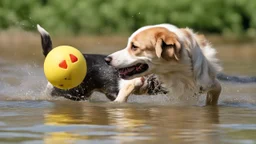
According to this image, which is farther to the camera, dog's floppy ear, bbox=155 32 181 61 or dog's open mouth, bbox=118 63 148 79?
dog's open mouth, bbox=118 63 148 79

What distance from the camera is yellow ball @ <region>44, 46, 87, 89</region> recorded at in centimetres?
789

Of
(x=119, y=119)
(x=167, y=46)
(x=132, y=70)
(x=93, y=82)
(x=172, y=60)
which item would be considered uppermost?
(x=167, y=46)

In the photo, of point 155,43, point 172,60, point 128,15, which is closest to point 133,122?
point 155,43

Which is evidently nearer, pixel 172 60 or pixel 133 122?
pixel 133 122

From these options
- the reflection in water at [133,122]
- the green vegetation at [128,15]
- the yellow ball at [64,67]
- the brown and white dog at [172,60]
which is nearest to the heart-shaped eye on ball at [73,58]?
the yellow ball at [64,67]

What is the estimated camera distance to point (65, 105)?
8.27 m

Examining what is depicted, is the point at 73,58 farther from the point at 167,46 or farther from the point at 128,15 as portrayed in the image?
the point at 128,15

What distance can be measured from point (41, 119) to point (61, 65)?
1050mm

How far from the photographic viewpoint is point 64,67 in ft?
25.9

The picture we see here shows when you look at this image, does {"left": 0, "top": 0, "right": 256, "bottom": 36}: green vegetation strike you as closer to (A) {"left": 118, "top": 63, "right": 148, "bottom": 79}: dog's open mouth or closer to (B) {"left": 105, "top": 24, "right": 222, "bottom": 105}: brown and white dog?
(B) {"left": 105, "top": 24, "right": 222, "bottom": 105}: brown and white dog

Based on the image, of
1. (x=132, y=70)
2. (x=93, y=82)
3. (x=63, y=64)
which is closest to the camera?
(x=63, y=64)

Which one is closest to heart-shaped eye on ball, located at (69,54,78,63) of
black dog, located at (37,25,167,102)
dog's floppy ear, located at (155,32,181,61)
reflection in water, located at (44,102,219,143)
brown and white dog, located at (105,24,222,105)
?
brown and white dog, located at (105,24,222,105)

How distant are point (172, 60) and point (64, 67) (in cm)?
114

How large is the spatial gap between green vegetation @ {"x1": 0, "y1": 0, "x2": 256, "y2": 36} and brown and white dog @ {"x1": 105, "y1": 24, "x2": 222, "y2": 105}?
49.7ft
